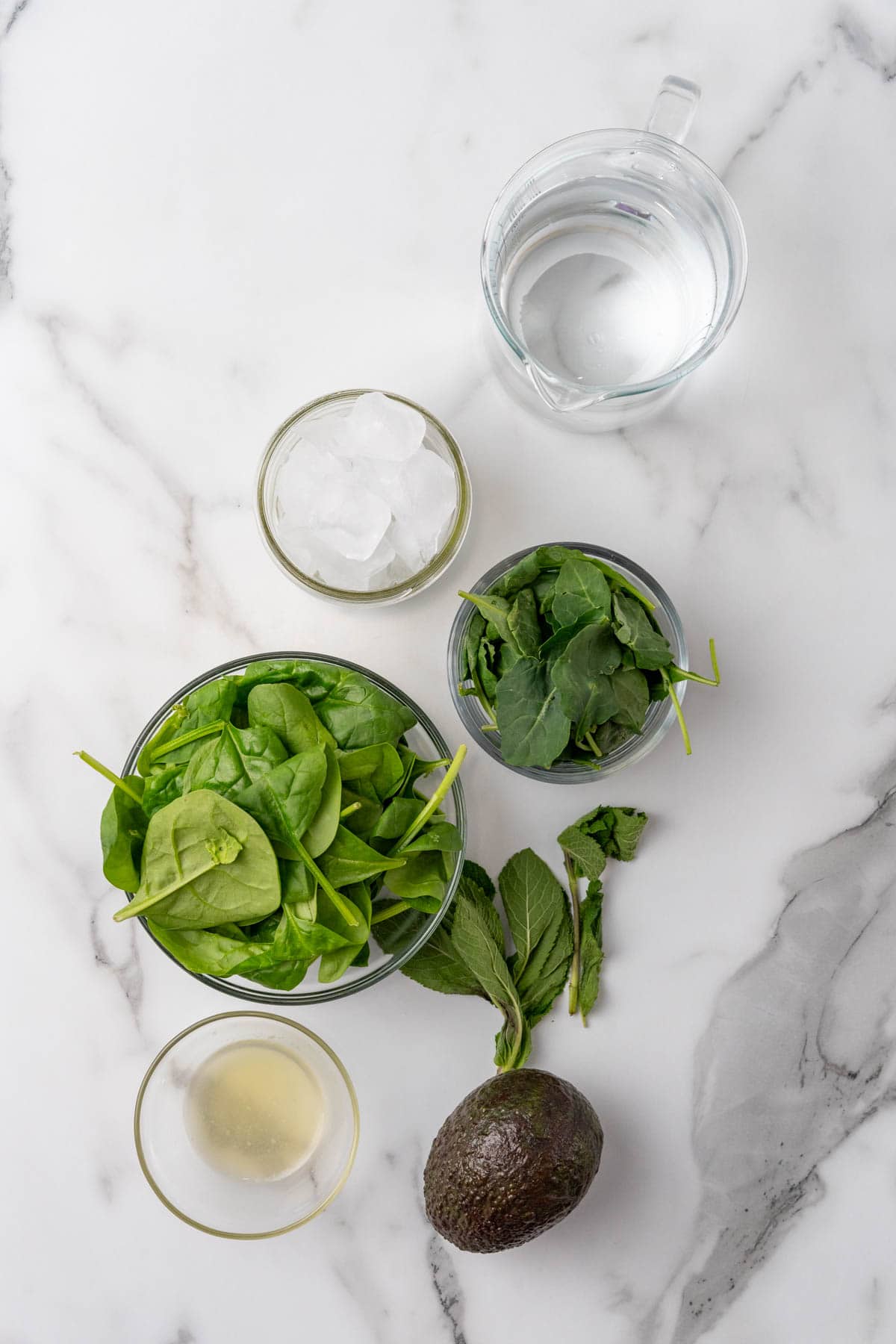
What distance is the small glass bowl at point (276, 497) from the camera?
3.64 ft

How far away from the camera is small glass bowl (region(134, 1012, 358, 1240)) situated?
113cm

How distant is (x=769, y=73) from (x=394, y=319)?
0.52 m

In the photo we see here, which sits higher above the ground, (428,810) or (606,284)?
(606,284)

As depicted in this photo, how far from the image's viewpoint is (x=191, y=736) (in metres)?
0.98

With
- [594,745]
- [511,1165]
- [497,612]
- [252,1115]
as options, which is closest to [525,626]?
[497,612]

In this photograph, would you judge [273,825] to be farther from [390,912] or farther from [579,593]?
[579,593]

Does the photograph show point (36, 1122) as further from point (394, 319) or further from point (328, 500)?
Result: point (394, 319)

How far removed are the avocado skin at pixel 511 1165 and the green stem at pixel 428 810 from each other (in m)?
0.28

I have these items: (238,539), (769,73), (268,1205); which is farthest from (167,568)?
(769,73)

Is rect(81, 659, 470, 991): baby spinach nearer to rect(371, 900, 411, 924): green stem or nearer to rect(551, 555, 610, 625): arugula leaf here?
rect(371, 900, 411, 924): green stem

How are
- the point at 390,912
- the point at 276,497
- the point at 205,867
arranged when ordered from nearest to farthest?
the point at 205,867 < the point at 390,912 < the point at 276,497

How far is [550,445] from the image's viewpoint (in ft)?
3.89

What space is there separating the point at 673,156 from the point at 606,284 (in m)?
0.15

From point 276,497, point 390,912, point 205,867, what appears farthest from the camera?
point 276,497
